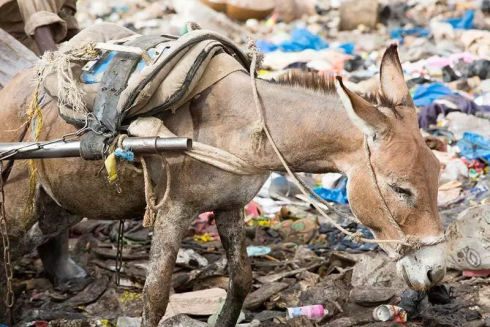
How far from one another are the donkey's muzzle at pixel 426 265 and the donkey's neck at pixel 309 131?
0.54m

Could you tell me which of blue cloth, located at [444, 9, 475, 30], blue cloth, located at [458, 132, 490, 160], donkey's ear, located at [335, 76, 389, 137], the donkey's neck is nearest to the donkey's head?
donkey's ear, located at [335, 76, 389, 137]

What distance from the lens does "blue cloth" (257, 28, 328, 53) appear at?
1400 cm

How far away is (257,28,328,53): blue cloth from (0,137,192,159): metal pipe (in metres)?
10.2

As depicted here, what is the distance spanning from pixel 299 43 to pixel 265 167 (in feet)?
35.0

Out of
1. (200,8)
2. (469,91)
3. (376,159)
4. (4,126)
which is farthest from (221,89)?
(200,8)

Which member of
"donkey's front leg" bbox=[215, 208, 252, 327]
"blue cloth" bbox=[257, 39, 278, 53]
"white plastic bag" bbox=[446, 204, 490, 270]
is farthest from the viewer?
"blue cloth" bbox=[257, 39, 278, 53]

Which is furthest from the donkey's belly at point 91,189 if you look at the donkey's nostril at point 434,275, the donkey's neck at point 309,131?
the donkey's nostril at point 434,275

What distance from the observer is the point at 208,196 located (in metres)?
3.81

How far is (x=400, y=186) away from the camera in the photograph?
3.38 meters

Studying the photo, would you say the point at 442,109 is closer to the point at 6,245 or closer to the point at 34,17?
the point at 34,17

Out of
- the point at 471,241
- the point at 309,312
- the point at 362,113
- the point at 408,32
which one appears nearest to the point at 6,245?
the point at 309,312

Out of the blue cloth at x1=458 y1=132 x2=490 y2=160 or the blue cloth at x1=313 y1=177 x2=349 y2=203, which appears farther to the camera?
the blue cloth at x1=458 y1=132 x2=490 y2=160

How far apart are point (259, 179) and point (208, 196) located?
0.33 m

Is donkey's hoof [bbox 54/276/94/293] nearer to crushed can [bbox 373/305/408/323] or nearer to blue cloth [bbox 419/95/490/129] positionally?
crushed can [bbox 373/305/408/323]
